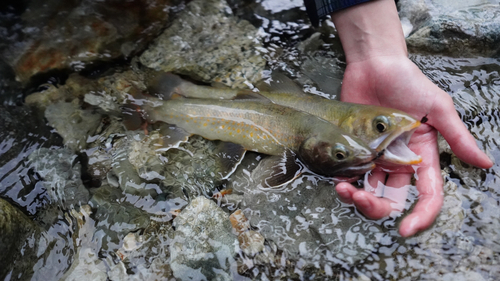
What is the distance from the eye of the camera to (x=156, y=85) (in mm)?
4566

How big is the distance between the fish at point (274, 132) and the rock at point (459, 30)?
2.14 metres

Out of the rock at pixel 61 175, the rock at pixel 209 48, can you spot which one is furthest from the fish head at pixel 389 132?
the rock at pixel 61 175

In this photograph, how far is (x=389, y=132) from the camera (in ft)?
10.5

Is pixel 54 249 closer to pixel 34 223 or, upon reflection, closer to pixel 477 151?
pixel 34 223

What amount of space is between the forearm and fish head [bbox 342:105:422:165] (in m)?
0.75

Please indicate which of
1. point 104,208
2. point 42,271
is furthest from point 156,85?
point 42,271

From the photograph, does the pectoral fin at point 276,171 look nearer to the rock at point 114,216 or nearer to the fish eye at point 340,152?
the fish eye at point 340,152

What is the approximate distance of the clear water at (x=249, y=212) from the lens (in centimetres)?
285

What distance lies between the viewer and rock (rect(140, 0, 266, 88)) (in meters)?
4.80

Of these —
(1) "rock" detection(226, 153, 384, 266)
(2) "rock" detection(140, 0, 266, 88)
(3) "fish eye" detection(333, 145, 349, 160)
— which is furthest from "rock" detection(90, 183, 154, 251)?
(2) "rock" detection(140, 0, 266, 88)

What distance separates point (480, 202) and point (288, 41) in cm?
324

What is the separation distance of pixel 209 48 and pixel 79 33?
1.73 meters

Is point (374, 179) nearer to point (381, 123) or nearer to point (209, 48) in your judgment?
point (381, 123)

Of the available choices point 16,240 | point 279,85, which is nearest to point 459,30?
point 279,85
